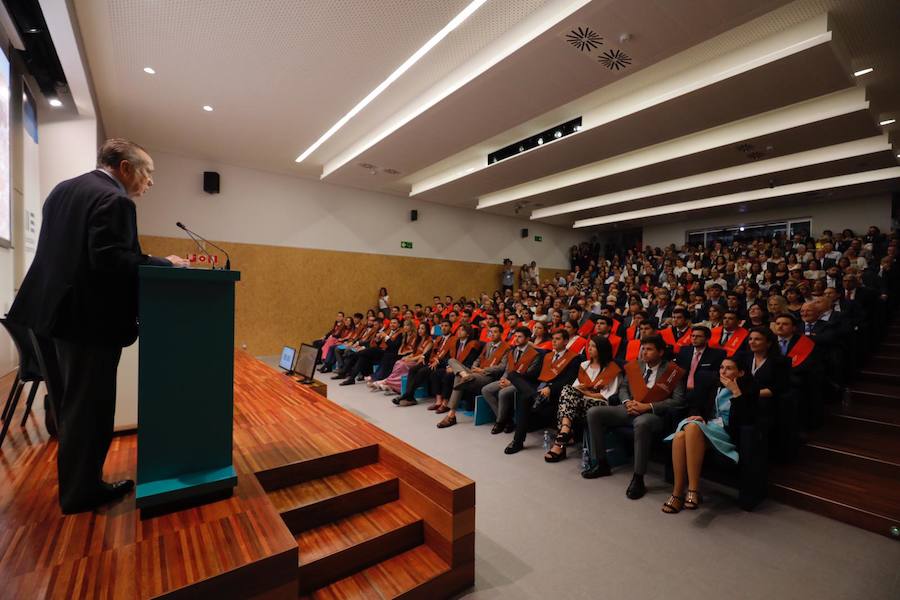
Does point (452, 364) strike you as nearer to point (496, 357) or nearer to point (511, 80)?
point (496, 357)

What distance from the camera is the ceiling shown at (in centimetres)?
326

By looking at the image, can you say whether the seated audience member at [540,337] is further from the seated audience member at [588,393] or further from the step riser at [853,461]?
the step riser at [853,461]

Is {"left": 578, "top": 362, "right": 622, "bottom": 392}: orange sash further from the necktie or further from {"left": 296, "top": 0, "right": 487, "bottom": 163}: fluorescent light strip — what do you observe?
{"left": 296, "top": 0, "right": 487, "bottom": 163}: fluorescent light strip

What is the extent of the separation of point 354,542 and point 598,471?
5.73 feet

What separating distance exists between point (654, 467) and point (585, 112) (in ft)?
13.7

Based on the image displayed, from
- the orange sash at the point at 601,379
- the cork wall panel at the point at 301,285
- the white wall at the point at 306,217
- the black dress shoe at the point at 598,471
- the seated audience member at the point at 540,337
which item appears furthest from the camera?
the cork wall panel at the point at 301,285

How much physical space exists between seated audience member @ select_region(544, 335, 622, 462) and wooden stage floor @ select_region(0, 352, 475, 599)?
1387 mm

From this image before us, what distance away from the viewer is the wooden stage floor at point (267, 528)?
1.14m

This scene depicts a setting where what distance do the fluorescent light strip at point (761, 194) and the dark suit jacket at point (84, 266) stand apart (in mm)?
9557

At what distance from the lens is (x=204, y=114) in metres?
5.11

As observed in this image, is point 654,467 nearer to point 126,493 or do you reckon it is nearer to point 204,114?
point 126,493

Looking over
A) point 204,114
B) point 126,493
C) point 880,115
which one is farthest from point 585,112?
point 126,493

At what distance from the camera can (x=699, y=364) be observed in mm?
2971

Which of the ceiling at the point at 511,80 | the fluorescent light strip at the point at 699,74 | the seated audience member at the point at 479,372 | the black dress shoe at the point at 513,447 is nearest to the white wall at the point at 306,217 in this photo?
the ceiling at the point at 511,80
